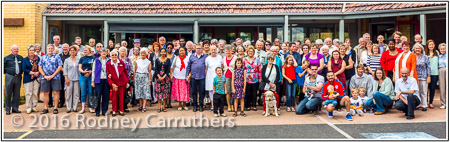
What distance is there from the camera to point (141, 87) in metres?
8.99

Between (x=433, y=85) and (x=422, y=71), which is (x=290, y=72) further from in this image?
(x=433, y=85)

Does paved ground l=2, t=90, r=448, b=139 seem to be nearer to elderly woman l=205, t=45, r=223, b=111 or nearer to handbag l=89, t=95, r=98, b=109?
handbag l=89, t=95, r=98, b=109

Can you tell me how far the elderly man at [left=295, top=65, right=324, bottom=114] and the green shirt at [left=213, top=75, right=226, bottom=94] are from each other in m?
1.72

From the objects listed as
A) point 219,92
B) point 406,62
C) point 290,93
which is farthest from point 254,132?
point 406,62

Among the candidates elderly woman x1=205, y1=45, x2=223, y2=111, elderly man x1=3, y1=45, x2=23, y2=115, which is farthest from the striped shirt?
elderly man x1=3, y1=45, x2=23, y2=115

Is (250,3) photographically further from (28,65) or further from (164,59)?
(28,65)

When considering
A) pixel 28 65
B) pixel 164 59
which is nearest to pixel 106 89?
pixel 164 59

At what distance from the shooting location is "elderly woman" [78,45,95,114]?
8.67 meters

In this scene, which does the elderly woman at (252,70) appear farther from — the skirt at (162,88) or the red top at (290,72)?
the skirt at (162,88)

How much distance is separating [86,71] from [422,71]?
7609 mm

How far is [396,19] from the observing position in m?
14.6

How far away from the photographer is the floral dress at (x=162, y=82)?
893cm

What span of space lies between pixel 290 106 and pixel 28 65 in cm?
607

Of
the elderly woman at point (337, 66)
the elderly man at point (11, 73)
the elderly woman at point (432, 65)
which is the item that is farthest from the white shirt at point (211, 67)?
the elderly woman at point (432, 65)
